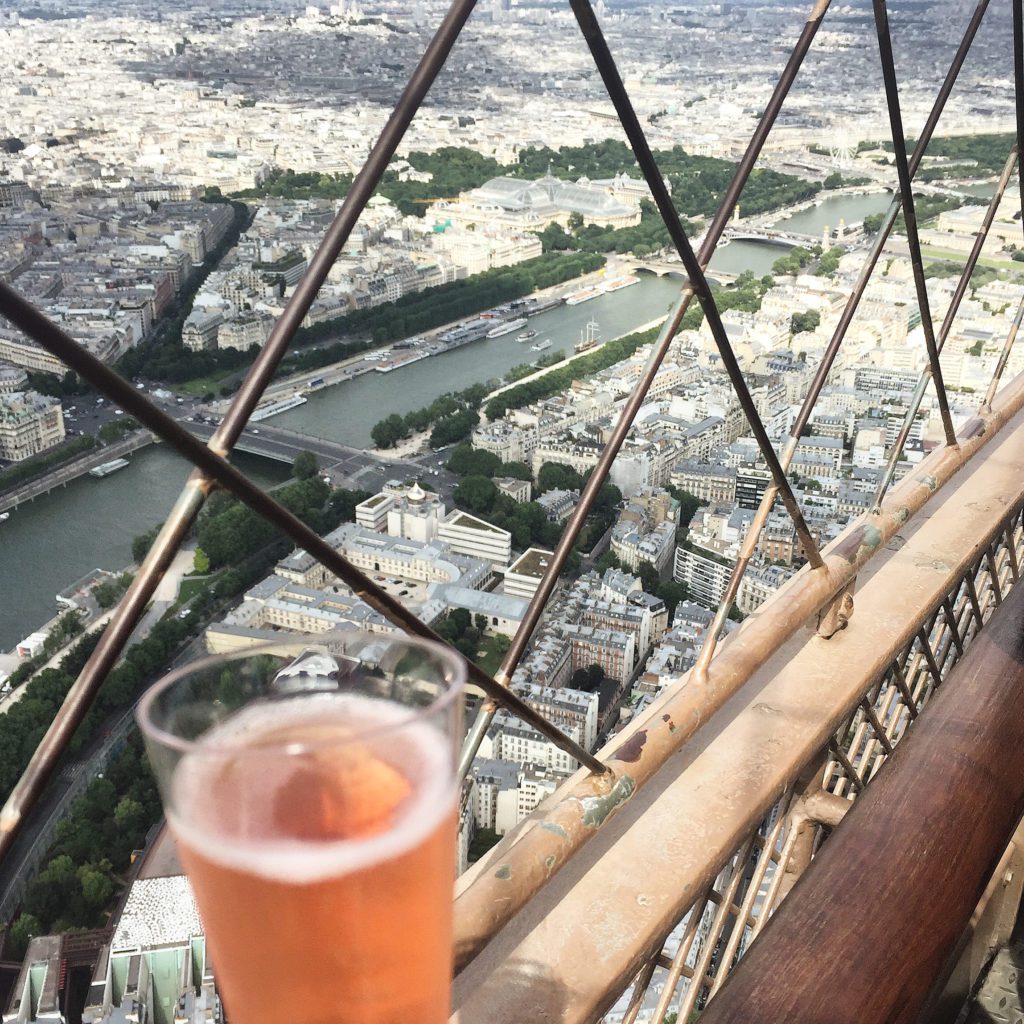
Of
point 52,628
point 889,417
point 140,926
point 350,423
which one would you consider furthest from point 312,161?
point 140,926

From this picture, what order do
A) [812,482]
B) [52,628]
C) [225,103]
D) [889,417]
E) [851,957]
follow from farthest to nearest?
[225,103] < [889,417] < [812,482] < [52,628] < [851,957]

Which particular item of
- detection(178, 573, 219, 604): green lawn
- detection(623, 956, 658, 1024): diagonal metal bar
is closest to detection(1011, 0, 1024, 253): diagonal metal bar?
detection(623, 956, 658, 1024): diagonal metal bar

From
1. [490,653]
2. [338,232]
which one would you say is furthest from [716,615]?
[490,653]

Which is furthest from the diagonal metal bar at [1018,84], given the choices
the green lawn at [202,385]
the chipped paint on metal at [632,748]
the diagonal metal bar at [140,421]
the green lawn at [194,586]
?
the green lawn at [202,385]

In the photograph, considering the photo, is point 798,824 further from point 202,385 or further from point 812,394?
point 202,385

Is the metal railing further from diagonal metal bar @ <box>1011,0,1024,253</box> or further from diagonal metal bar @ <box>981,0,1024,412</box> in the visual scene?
diagonal metal bar @ <box>1011,0,1024,253</box>

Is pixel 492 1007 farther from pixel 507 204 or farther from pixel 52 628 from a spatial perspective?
pixel 507 204
